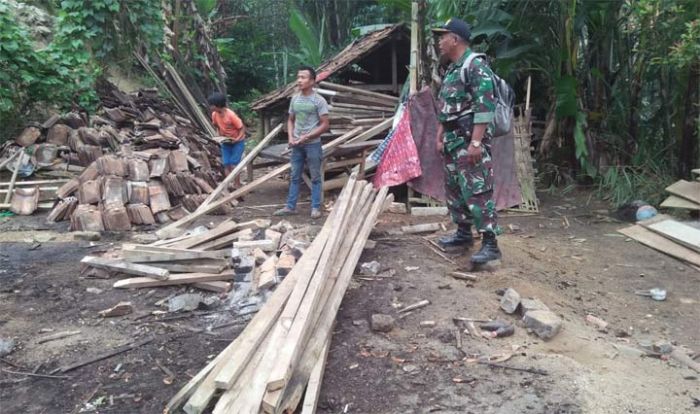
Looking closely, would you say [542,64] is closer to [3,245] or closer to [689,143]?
[689,143]

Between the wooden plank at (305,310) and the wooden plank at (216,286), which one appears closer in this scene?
the wooden plank at (305,310)

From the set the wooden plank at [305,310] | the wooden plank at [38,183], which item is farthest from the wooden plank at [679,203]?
the wooden plank at [38,183]

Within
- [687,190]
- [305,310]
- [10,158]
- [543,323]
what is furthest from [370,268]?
[10,158]

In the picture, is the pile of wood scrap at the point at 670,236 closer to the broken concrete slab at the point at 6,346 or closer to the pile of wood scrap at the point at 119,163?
the pile of wood scrap at the point at 119,163

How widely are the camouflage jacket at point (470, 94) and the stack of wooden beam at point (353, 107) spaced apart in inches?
153

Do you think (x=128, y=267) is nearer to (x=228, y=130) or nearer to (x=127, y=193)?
(x=127, y=193)

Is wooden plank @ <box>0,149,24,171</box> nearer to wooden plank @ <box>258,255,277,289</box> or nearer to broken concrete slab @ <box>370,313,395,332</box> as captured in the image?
wooden plank @ <box>258,255,277,289</box>

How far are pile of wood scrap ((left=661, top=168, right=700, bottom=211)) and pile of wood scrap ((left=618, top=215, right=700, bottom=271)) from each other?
0.18 metres

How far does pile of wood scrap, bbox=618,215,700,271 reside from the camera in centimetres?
580

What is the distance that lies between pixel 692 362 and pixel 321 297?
2.46 metres

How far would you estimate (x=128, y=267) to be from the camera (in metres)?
5.07

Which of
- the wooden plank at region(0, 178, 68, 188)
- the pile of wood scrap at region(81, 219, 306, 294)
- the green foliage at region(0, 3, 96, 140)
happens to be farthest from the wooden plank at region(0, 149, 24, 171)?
the pile of wood scrap at region(81, 219, 306, 294)

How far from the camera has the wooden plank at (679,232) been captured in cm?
588

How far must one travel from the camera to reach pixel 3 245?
632cm
